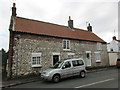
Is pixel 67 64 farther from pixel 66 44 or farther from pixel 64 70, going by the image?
pixel 66 44

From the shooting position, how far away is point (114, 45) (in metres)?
36.9

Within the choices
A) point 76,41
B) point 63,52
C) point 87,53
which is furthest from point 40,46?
point 87,53

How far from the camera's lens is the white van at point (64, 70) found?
1072 cm

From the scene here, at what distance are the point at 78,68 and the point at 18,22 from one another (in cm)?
1031

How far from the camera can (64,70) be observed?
1136 centimetres

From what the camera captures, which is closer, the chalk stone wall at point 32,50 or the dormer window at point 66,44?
the chalk stone wall at point 32,50

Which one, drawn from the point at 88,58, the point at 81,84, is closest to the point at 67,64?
the point at 81,84

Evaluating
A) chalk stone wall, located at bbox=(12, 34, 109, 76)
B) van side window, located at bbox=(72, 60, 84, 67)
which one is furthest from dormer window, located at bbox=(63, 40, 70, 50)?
van side window, located at bbox=(72, 60, 84, 67)

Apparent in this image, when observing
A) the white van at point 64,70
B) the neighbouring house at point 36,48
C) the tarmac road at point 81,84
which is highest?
the neighbouring house at point 36,48

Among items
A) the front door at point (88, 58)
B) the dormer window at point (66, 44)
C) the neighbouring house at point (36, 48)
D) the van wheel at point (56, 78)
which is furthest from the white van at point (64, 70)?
the front door at point (88, 58)

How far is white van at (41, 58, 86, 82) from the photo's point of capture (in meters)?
10.7

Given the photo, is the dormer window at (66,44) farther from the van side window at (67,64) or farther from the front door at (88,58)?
the van side window at (67,64)

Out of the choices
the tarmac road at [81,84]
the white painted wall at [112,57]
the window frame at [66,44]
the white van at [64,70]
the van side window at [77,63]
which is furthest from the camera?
the white painted wall at [112,57]

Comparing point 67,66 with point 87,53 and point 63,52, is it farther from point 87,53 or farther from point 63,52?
point 87,53
